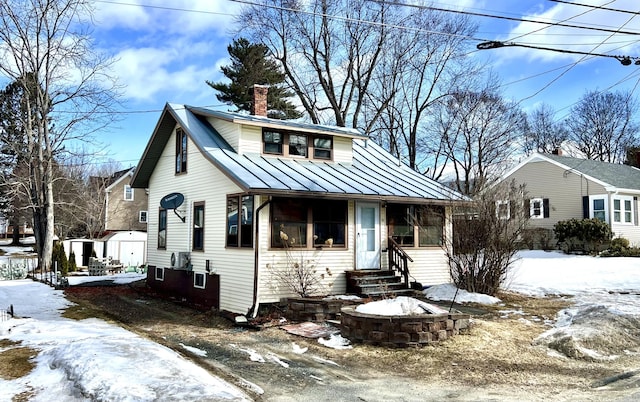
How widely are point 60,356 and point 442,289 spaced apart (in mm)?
9416

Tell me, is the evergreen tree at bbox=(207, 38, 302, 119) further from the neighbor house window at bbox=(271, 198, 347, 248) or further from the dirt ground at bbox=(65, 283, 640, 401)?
the dirt ground at bbox=(65, 283, 640, 401)

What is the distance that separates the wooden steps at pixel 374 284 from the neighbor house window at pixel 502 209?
3.00 metres

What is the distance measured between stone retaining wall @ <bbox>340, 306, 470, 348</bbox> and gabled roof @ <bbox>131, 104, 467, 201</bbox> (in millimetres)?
3919

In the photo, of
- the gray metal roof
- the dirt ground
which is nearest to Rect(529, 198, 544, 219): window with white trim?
the gray metal roof

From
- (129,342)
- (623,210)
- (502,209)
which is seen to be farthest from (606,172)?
(129,342)

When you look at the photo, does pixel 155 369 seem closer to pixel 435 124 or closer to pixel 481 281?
pixel 481 281

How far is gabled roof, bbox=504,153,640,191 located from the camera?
2498 cm

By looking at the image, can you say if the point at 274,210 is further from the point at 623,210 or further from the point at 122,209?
the point at 122,209

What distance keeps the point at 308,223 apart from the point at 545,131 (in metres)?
39.0

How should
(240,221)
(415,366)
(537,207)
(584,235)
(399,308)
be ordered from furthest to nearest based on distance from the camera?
(537,207) < (584,235) < (240,221) < (399,308) < (415,366)

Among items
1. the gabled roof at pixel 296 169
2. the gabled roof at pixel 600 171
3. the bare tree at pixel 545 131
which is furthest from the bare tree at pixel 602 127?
the gabled roof at pixel 296 169

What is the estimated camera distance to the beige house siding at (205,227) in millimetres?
12328

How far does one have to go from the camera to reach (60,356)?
7.25m

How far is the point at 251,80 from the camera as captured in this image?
32.0 meters
